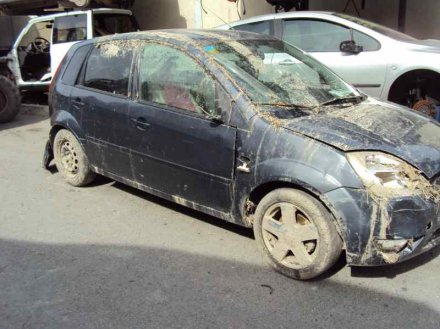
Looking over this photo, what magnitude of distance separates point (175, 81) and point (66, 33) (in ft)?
21.2

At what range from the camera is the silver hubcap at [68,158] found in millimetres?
5388

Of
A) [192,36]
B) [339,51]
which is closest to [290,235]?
[192,36]

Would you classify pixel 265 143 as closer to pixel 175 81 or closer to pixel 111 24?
pixel 175 81

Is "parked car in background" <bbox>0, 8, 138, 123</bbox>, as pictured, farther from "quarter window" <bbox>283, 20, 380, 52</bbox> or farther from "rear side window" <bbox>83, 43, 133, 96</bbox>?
"rear side window" <bbox>83, 43, 133, 96</bbox>

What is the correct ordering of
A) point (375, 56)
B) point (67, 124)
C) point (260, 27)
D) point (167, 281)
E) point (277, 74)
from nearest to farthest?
point (167, 281) → point (277, 74) → point (67, 124) → point (375, 56) → point (260, 27)

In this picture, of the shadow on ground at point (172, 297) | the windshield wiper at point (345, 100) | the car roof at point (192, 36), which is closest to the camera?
the shadow on ground at point (172, 297)

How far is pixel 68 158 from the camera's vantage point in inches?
216

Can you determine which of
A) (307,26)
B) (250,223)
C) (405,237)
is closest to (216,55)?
(250,223)

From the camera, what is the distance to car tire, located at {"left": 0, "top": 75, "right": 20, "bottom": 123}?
929cm

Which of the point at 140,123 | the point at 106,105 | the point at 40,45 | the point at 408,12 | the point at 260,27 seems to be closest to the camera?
the point at 140,123

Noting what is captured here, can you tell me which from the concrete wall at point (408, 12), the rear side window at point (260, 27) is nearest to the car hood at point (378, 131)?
the rear side window at point (260, 27)

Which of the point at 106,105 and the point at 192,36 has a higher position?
the point at 192,36

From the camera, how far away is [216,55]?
160 inches

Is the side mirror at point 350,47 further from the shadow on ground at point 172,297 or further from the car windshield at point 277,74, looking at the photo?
the shadow on ground at point 172,297
